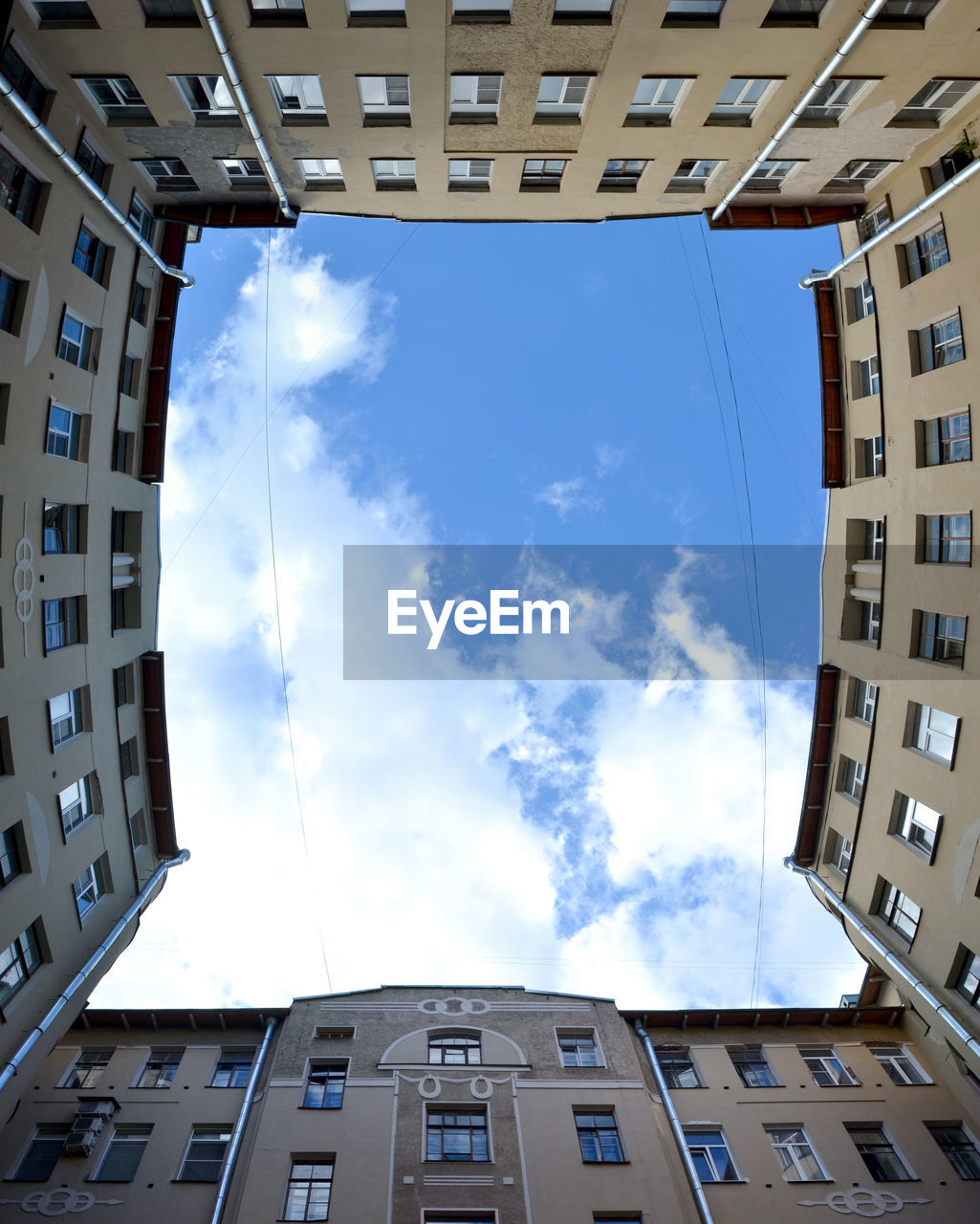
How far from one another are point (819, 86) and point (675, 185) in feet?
A: 21.3

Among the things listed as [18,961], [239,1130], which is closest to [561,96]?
[18,961]

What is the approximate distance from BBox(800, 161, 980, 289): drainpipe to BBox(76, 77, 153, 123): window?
23073 mm

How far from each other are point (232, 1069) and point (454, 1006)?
25.9 ft

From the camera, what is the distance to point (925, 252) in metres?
25.2

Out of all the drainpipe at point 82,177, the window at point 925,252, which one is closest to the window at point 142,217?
the drainpipe at point 82,177

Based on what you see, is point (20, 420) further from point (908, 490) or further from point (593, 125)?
point (908, 490)

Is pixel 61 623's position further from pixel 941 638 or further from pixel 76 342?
pixel 941 638

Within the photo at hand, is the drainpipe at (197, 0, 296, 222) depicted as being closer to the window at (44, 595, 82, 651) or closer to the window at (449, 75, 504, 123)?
the window at (449, 75, 504, 123)

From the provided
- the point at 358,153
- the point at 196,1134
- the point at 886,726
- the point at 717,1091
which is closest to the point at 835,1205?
the point at 717,1091

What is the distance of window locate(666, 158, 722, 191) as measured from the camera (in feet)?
89.5

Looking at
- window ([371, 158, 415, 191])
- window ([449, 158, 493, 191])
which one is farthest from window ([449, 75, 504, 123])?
window ([371, 158, 415, 191])

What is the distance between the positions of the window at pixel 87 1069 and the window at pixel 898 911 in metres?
27.5

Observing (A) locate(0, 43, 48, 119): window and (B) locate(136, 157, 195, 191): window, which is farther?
(B) locate(136, 157, 195, 191): window

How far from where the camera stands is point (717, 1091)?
26.6 m
